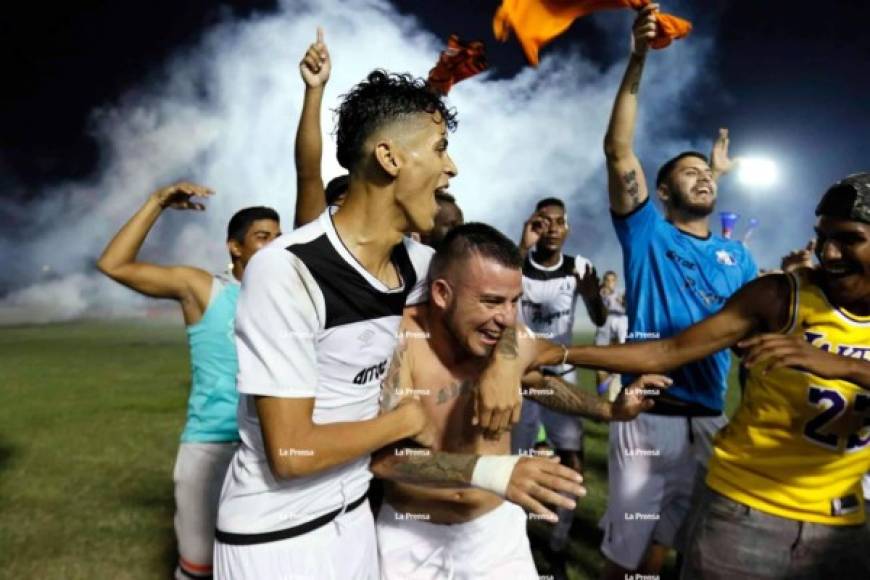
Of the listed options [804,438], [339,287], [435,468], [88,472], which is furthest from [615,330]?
[339,287]

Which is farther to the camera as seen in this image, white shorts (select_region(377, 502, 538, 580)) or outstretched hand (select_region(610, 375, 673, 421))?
outstretched hand (select_region(610, 375, 673, 421))

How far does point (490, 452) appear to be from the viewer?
9.34ft

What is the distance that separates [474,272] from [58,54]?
115 feet

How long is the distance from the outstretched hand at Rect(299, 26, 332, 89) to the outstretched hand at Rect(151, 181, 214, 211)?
54.8 inches

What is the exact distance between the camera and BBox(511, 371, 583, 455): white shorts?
611 cm

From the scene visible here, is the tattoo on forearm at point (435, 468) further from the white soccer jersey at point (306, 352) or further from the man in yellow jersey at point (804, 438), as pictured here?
the man in yellow jersey at point (804, 438)

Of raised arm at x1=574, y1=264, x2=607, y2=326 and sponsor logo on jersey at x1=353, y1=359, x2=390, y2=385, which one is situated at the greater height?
raised arm at x1=574, y1=264, x2=607, y2=326

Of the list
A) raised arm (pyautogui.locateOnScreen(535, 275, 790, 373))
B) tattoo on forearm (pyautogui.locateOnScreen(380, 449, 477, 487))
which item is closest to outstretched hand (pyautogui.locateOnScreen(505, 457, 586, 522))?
tattoo on forearm (pyautogui.locateOnScreen(380, 449, 477, 487))

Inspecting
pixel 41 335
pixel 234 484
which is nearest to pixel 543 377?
pixel 234 484

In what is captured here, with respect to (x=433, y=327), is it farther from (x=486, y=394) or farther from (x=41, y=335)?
(x=41, y=335)

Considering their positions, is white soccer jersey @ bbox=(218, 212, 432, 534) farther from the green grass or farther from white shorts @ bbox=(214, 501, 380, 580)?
the green grass

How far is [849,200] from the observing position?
99.7 inches

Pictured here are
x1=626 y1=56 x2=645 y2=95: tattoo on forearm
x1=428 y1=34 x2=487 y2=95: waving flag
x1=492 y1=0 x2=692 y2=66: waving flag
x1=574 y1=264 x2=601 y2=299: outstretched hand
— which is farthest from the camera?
x1=574 y1=264 x2=601 y2=299: outstretched hand

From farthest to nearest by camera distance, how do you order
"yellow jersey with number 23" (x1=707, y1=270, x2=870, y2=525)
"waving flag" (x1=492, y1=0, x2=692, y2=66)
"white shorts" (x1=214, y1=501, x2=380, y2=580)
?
"waving flag" (x1=492, y1=0, x2=692, y2=66) < "yellow jersey with number 23" (x1=707, y1=270, x2=870, y2=525) < "white shorts" (x1=214, y1=501, x2=380, y2=580)
